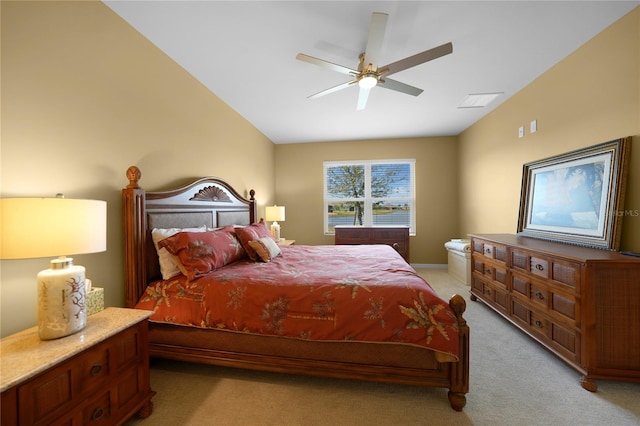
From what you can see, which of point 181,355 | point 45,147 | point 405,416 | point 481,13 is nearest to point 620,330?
point 405,416

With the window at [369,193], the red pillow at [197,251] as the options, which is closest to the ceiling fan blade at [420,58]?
the red pillow at [197,251]

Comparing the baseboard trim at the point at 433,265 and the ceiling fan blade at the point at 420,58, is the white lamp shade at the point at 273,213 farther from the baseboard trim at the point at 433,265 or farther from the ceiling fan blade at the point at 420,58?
the baseboard trim at the point at 433,265

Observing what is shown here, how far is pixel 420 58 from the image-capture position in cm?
184

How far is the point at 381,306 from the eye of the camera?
5.03 feet

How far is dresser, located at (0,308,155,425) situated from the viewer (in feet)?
2.93

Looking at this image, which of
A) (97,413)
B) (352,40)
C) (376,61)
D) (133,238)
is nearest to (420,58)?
(376,61)

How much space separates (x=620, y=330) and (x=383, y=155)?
13.1 feet

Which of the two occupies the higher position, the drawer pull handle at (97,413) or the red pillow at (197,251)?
the red pillow at (197,251)

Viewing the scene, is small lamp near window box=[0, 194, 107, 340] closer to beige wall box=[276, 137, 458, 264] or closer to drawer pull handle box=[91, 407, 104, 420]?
drawer pull handle box=[91, 407, 104, 420]

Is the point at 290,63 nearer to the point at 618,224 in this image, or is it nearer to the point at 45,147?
the point at 45,147

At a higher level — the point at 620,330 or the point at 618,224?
the point at 618,224

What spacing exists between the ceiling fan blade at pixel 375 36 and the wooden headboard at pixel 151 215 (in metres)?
1.97

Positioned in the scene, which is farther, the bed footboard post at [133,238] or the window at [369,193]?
the window at [369,193]

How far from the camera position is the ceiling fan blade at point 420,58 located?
1.73 metres
